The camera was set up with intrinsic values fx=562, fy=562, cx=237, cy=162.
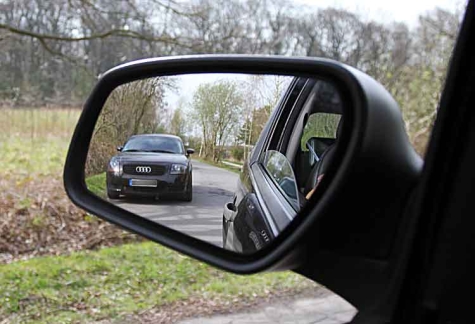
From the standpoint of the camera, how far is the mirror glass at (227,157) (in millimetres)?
1354

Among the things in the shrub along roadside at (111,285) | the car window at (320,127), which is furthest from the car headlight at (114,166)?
the shrub along roadside at (111,285)

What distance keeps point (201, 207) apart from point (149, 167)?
348mm

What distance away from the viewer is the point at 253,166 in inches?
61.3

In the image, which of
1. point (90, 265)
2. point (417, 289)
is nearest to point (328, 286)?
point (417, 289)

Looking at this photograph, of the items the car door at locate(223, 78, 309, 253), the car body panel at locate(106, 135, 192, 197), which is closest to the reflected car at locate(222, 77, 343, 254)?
the car door at locate(223, 78, 309, 253)

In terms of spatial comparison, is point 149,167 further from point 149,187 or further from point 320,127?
point 320,127

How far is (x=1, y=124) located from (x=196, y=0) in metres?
3.32

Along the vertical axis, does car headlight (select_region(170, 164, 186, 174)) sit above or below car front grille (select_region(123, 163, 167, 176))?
above

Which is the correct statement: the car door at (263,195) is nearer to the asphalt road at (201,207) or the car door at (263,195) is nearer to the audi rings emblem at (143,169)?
the asphalt road at (201,207)

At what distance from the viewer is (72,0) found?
781 centimetres

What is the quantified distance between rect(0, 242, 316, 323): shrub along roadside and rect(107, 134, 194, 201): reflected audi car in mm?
2651

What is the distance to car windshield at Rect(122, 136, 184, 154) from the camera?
5.75 ft

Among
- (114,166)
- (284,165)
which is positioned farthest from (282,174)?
(114,166)

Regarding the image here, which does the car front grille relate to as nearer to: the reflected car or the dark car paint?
the dark car paint
